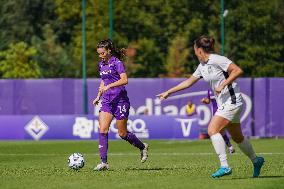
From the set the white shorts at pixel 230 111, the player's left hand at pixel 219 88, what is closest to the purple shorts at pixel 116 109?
the white shorts at pixel 230 111

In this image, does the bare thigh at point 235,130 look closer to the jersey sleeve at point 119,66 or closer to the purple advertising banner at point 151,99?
the jersey sleeve at point 119,66

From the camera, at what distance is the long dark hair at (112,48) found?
54.5ft

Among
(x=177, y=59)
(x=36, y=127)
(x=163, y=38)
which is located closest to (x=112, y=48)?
(x=36, y=127)

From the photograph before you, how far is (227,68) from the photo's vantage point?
1390 cm

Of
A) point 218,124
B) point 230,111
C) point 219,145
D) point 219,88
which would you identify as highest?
point 219,88

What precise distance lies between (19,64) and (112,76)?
5445cm

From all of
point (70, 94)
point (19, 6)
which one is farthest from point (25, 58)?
point (70, 94)

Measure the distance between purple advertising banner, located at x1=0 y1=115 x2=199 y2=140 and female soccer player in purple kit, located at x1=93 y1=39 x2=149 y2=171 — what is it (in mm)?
18418

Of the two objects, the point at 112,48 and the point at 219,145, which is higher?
the point at 112,48

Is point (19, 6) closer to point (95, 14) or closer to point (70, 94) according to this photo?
point (95, 14)

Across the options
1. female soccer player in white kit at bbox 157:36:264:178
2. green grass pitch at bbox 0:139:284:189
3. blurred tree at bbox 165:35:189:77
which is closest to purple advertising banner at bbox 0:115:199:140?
green grass pitch at bbox 0:139:284:189

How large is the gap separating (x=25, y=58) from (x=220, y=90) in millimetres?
58321

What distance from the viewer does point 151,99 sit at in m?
39.6

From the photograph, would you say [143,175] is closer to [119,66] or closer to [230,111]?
[230,111]
